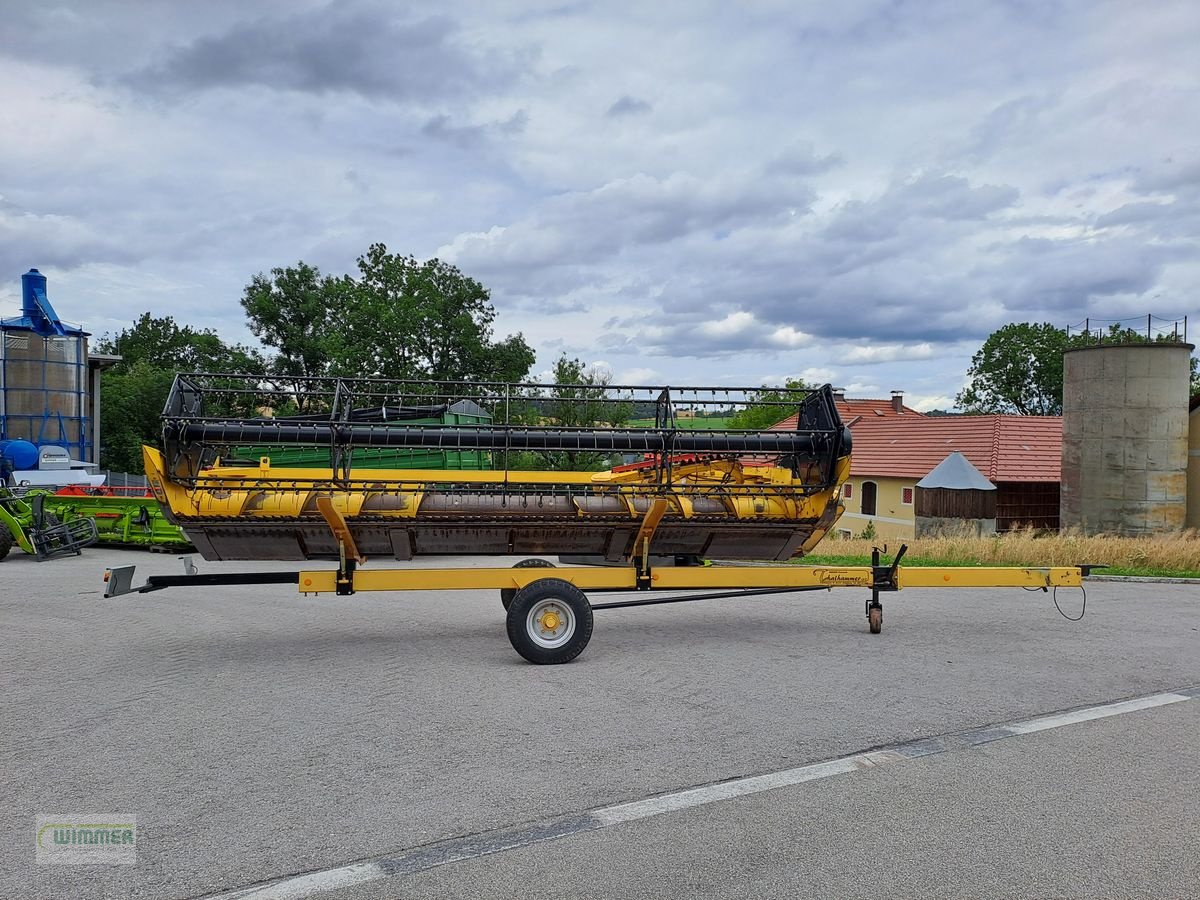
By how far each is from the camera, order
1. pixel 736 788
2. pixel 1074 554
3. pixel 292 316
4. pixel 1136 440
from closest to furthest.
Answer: pixel 736 788 → pixel 1074 554 → pixel 1136 440 → pixel 292 316

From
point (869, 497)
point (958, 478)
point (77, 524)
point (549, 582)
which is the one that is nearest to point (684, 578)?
point (549, 582)

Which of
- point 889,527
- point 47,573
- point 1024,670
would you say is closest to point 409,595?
point 47,573

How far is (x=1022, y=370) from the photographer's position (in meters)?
65.4

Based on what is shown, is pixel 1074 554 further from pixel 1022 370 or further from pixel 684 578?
pixel 1022 370

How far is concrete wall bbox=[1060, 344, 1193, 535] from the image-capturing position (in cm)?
2214

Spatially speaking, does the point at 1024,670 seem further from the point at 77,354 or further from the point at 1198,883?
the point at 77,354

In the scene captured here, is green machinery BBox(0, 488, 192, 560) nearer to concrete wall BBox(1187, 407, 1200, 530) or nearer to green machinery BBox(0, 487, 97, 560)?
green machinery BBox(0, 487, 97, 560)

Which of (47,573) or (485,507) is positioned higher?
(485,507)

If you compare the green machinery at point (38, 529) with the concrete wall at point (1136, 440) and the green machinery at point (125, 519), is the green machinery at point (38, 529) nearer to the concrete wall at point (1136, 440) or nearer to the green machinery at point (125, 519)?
the green machinery at point (125, 519)

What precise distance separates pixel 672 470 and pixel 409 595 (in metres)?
4.84

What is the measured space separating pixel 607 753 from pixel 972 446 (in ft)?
113

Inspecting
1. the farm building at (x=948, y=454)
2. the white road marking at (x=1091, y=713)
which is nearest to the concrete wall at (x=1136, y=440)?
the farm building at (x=948, y=454)

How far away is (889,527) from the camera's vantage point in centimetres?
3741

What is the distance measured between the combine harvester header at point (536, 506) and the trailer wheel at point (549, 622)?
0.04ft
